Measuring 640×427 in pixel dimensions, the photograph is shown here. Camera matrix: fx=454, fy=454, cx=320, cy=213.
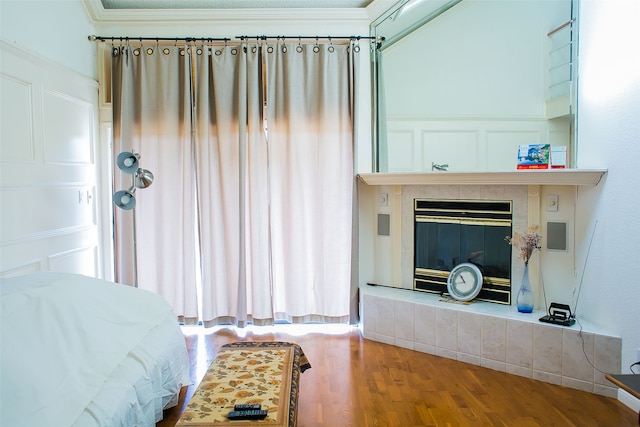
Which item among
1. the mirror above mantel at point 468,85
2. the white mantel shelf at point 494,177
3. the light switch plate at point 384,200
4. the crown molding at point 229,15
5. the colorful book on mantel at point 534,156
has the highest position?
the crown molding at point 229,15

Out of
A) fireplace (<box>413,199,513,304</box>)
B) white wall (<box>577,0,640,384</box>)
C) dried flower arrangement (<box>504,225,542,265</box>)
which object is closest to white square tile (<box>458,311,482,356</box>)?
fireplace (<box>413,199,513,304</box>)

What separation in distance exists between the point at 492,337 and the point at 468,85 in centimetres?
204

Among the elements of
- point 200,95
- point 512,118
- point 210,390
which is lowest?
point 210,390

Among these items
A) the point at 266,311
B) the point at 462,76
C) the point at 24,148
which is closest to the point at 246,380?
the point at 266,311

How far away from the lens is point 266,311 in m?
4.05

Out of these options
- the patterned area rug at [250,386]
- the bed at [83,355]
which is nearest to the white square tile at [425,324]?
the patterned area rug at [250,386]

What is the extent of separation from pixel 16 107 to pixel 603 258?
388cm

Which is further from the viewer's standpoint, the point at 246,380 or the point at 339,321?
the point at 339,321

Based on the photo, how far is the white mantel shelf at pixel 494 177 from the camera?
114 inches

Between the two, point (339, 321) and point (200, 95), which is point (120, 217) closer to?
point (200, 95)

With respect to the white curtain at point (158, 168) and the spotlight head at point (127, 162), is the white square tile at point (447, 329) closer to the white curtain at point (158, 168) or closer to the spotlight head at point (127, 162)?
the white curtain at point (158, 168)

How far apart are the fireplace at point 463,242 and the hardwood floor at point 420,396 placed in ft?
2.14

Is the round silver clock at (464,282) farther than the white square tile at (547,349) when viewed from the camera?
Yes

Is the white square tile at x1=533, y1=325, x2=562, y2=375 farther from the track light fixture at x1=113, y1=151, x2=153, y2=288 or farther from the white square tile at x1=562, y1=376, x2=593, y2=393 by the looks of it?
the track light fixture at x1=113, y1=151, x2=153, y2=288
